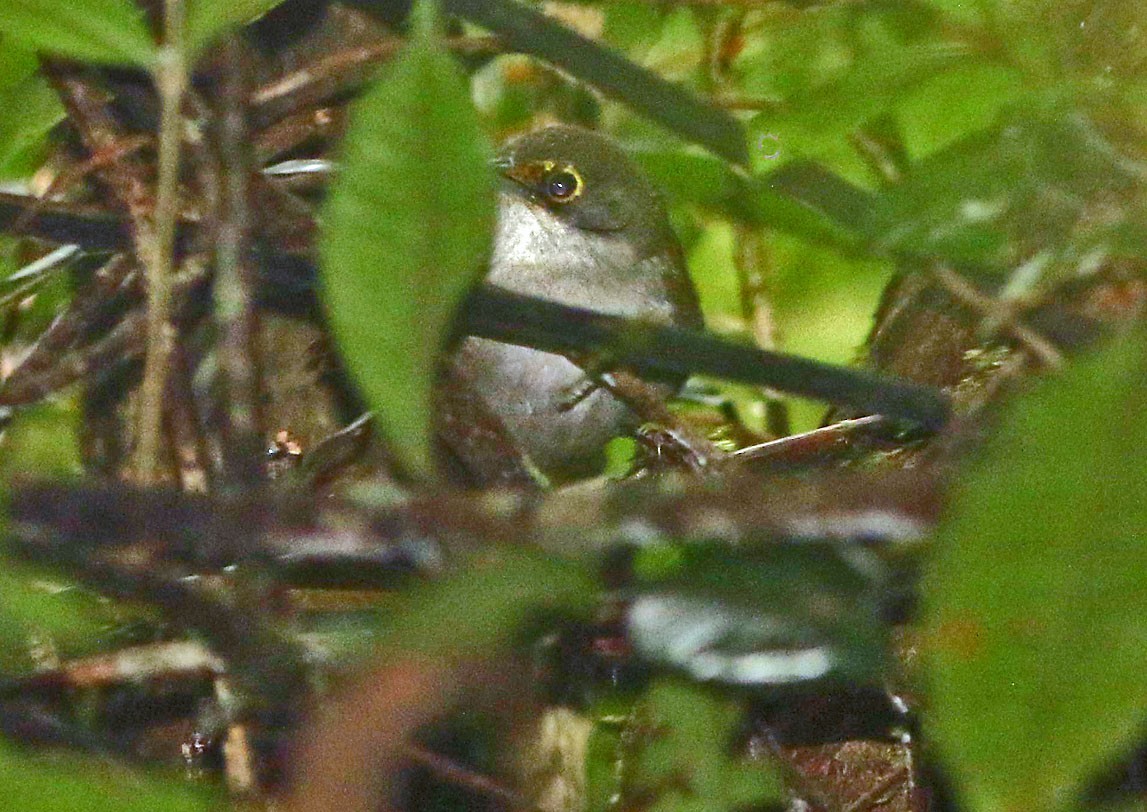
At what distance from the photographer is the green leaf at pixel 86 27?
88 cm

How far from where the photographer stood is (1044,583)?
0.59 metres

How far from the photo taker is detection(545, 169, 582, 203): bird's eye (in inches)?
109

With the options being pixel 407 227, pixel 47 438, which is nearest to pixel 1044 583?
pixel 407 227

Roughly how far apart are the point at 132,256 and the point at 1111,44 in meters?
0.89

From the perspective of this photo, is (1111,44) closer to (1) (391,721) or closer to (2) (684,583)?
(2) (684,583)

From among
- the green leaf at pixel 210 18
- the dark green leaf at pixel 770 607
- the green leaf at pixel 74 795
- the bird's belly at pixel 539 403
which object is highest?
the green leaf at pixel 210 18

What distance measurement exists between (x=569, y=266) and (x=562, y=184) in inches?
6.1

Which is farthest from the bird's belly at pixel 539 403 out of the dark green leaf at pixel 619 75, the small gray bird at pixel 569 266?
the dark green leaf at pixel 619 75

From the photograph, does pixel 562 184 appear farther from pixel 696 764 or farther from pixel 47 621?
pixel 47 621

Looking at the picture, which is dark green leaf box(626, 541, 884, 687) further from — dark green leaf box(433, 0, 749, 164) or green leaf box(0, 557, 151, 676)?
dark green leaf box(433, 0, 749, 164)

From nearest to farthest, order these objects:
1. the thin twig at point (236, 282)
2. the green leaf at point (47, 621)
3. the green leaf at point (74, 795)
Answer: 1. the green leaf at point (74, 795)
2. the green leaf at point (47, 621)
3. the thin twig at point (236, 282)

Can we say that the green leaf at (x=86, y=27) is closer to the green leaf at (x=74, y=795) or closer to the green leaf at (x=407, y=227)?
the green leaf at (x=407, y=227)

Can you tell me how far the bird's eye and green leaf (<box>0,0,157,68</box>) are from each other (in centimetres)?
187

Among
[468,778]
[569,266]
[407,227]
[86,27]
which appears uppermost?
[86,27]
